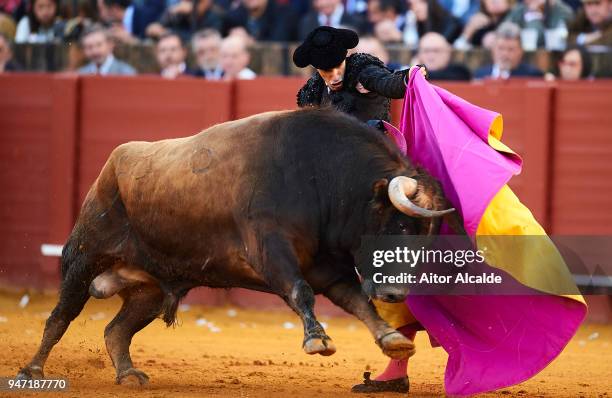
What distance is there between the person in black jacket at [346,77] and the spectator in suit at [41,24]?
5536mm

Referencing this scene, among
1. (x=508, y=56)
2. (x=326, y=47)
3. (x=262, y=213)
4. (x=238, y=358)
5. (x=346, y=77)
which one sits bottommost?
(x=238, y=358)

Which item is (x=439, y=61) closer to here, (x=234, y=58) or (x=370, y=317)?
(x=234, y=58)

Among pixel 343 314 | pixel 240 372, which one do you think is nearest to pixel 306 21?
pixel 343 314

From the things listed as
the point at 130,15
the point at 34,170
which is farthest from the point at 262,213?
the point at 130,15

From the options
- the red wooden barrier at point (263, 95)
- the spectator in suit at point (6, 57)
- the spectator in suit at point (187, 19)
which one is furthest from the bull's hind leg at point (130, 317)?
the spectator in suit at point (6, 57)

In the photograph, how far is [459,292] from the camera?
193 inches

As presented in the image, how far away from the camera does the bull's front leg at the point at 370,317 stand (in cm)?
432

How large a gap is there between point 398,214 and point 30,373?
73.6 inches

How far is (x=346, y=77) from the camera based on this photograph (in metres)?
4.99

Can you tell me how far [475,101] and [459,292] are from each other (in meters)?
3.31

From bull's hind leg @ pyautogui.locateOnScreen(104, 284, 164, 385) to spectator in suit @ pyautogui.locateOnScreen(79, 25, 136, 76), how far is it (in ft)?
13.3

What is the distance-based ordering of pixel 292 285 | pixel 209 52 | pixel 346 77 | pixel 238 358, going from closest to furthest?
pixel 292 285 < pixel 346 77 < pixel 238 358 < pixel 209 52

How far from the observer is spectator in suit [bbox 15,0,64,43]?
10.2 metres

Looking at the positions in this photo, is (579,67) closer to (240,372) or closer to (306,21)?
(306,21)
